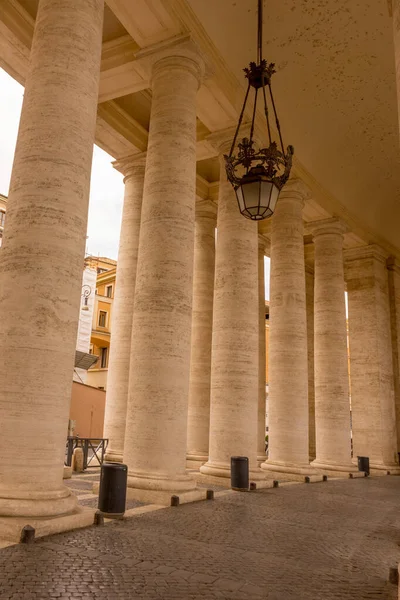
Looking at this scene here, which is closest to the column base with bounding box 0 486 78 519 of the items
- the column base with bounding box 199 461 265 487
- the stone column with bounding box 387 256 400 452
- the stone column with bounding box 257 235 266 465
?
the column base with bounding box 199 461 265 487

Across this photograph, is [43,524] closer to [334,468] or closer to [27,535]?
[27,535]

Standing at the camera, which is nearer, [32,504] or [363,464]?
[32,504]

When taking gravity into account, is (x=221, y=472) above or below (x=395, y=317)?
below

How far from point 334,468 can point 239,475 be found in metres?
11.2

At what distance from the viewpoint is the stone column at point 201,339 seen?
25.3 metres

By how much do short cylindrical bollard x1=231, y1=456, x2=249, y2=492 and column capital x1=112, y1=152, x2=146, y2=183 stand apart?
45.0 feet

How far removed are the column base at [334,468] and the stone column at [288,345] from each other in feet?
13.0

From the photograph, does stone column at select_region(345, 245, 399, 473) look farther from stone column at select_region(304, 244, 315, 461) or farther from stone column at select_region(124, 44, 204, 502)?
stone column at select_region(124, 44, 204, 502)

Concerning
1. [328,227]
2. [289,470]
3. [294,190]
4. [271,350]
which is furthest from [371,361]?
[294,190]

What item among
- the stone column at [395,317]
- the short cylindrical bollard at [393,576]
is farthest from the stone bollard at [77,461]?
the stone column at [395,317]

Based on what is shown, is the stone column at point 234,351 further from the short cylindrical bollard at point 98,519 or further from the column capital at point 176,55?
the short cylindrical bollard at point 98,519

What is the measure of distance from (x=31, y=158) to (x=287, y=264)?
16000 millimetres

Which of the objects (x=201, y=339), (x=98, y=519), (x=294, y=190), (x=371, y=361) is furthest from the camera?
(x=371, y=361)

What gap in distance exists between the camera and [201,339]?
27125 millimetres
